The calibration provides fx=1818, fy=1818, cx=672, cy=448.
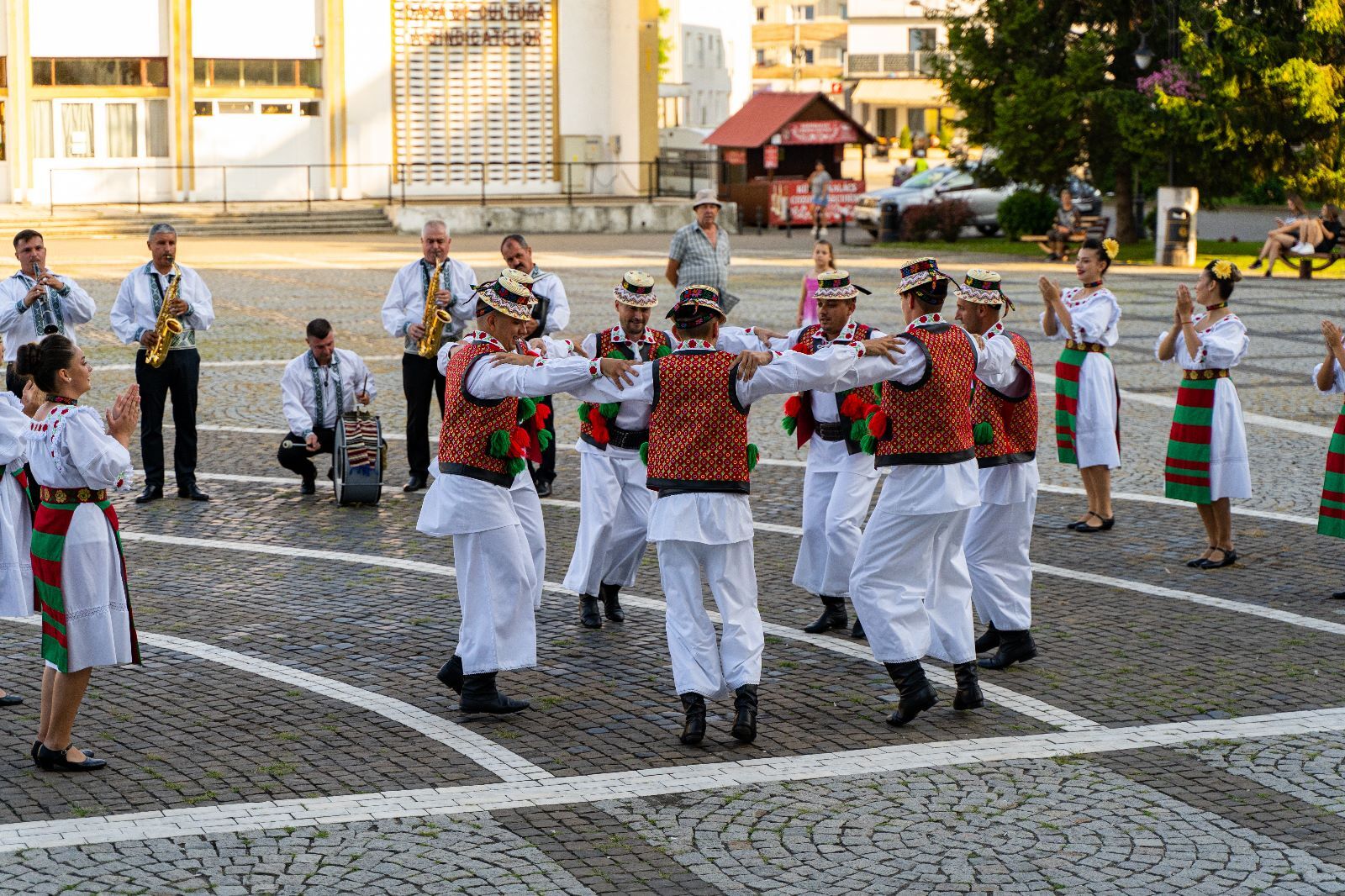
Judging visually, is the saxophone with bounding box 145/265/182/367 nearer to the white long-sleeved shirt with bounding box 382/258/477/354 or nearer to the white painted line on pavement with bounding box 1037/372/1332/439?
the white long-sleeved shirt with bounding box 382/258/477/354

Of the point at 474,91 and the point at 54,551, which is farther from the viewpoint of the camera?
the point at 474,91

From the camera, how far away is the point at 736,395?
24.8 ft

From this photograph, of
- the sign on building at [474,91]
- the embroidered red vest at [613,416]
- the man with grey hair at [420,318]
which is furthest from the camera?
the sign on building at [474,91]

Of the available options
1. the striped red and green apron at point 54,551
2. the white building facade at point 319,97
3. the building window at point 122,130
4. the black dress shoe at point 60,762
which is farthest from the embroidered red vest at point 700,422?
the building window at point 122,130

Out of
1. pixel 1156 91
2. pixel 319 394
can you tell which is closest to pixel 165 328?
pixel 319 394

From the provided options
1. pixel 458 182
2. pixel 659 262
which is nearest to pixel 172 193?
pixel 458 182

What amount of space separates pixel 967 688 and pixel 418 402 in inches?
256

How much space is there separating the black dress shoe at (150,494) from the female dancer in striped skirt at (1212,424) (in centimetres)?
692

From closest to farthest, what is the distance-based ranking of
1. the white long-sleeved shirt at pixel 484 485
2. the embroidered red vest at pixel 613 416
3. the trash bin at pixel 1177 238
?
1. the white long-sleeved shirt at pixel 484 485
2. the embroidered red vest at pixel 613 416
3. the trash bin at pixel 1177 238

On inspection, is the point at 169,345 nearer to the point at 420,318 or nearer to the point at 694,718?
the point at 420,318

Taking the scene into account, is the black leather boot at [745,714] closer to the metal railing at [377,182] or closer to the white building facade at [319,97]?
the metal railing at [377,182]

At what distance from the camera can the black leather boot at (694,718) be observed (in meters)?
7.57

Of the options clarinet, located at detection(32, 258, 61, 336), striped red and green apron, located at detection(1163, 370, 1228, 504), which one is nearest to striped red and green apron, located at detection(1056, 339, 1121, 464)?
striped red and green apron, located at detection(1163, 370, 1228, 504)

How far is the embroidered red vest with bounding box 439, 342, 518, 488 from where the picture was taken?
26.2ft
